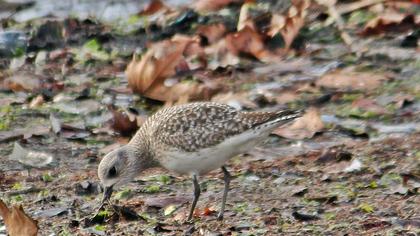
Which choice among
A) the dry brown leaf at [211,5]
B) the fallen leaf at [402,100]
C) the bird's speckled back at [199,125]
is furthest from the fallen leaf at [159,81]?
the dry brown leaf at [211,5]

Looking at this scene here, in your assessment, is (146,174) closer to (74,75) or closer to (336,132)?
(336,132)

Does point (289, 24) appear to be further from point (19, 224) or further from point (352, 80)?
point (19, 224)

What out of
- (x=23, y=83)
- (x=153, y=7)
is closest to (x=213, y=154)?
(x=23, y=83)

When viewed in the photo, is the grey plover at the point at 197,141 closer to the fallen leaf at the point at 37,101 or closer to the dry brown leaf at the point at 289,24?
the fallen leaf at the point at 37,101

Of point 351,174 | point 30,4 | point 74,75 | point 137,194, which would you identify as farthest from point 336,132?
point 30,4

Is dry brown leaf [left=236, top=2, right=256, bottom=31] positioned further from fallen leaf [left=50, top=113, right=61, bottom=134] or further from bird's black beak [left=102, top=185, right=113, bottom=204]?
bird's black beak [left=102, top=185, right=113, bottom=204]

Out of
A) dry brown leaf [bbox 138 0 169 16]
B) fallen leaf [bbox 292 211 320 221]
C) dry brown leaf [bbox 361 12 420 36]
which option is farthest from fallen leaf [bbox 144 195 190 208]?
dry brown leaf [bbox 138 0 169 16]

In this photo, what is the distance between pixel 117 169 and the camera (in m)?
7.82

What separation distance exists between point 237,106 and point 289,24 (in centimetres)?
206

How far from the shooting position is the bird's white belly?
766 cm

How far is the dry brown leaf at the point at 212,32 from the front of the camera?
1181 centimetres

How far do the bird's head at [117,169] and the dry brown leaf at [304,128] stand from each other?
1475 mm

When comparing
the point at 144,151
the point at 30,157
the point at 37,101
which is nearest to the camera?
the point at 144,151

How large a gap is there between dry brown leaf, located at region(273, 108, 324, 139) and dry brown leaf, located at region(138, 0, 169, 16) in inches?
179
